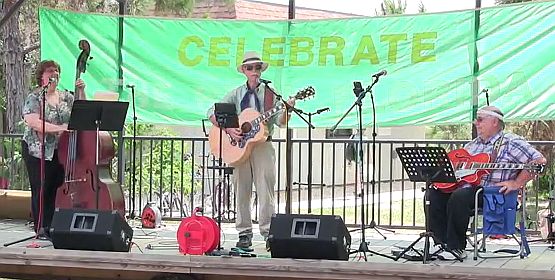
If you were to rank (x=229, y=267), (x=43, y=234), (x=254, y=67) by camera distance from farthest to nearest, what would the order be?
(x=43, y=234)
(x=254, y=67)
(x=229, y=267)

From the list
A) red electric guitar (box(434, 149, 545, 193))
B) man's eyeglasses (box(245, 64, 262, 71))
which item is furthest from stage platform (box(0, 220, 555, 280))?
man's eyeglasses (box(245, 64, 262, 71))

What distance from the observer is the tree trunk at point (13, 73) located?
1338 cm

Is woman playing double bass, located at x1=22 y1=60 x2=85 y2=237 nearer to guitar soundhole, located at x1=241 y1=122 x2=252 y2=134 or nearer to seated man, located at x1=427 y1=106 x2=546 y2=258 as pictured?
guitar soundhole, located at x1=241 y1=122 x2=252 y2=134

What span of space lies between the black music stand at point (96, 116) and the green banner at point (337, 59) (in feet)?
7.08

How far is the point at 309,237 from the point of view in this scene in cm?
528

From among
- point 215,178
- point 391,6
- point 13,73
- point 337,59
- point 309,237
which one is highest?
point 391,6

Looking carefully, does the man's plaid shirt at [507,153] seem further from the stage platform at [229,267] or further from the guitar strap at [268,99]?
the guitar strap at [268,99]

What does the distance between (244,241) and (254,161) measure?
59 cm

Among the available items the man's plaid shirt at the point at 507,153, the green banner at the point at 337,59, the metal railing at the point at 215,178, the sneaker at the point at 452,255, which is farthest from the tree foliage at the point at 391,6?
the sneaker at the point at 452,255

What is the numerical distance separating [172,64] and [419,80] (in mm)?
2389

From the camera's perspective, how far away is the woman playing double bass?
654 centimetres

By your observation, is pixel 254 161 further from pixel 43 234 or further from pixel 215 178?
pixel 215 178

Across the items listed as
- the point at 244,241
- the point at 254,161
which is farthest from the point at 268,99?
the point at 244,241

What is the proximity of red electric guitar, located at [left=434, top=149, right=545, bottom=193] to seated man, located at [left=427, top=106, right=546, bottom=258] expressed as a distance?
6cm
